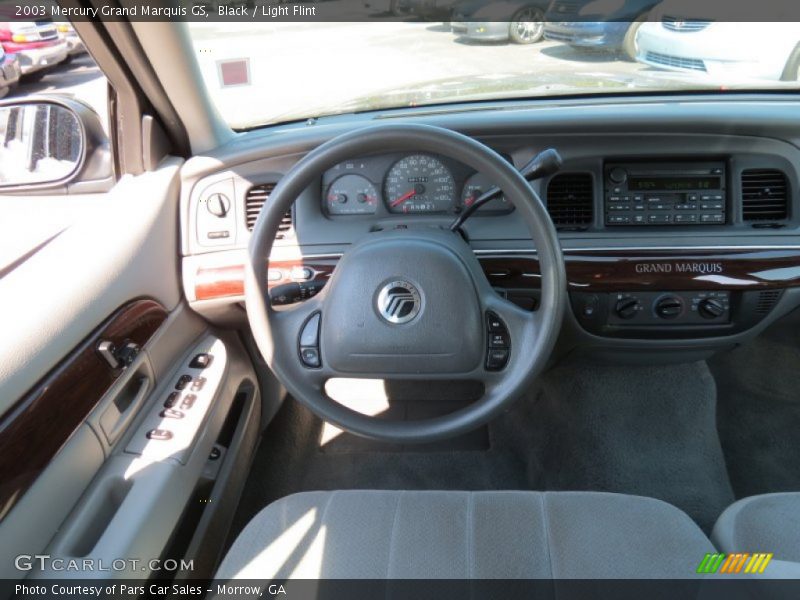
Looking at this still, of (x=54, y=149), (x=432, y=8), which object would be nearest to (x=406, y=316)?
(x=432, y=8)

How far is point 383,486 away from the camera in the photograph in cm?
235

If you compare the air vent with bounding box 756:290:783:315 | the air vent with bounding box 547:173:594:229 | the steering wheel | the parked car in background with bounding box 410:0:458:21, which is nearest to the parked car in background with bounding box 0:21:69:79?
the parked car in background with bounding box 410:0:458:21

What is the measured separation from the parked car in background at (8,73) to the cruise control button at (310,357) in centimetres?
203

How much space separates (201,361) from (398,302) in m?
0.83

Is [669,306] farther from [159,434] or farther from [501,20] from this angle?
[159,434]

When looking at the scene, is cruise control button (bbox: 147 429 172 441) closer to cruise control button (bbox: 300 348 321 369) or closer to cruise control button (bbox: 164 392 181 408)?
cruise control button (bbox: 164 392 181 408)

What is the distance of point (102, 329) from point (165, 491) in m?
0.45

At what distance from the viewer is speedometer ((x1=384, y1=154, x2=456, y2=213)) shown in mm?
1891

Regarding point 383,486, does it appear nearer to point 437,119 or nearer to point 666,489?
point 666,489

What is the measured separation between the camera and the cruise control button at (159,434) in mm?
1662

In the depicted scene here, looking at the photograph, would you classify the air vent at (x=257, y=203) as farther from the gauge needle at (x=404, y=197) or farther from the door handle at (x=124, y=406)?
the door handle at (x=124, y=406)

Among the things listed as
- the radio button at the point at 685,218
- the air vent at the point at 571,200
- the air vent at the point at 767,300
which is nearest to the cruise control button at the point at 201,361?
the air vent at the point at 571,200

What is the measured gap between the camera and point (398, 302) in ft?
4.96

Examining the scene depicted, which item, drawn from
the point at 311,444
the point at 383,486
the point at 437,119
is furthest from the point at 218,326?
the point at 437,119
